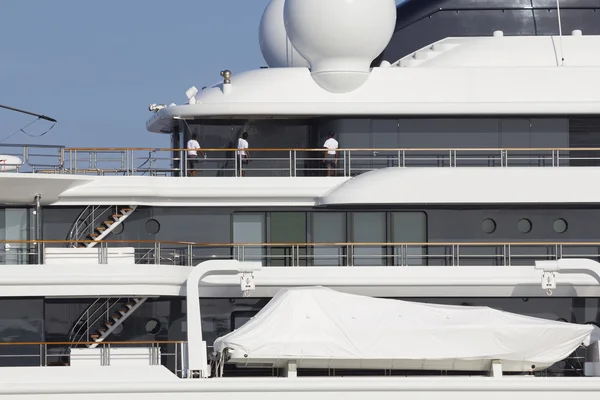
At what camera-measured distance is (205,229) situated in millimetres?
29391

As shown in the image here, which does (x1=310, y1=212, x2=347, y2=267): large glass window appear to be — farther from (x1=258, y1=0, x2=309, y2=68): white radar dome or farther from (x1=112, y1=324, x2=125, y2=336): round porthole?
(x1=258, y1=0, x2=309, y2=68): white radar dome

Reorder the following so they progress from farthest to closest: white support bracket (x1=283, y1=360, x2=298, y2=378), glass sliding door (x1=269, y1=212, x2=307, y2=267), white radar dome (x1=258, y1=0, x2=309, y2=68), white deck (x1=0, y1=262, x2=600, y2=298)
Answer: white radar dome (x1=258, y1=0, x2=309, y2=68) < glass sliding door (x1=269, y1=212, x2=307, y2=267) < white deck (x1=0, y1=262, x2=600, y2=298) < white support bracket (x1=283, y1=360, x2=298, y2=378)

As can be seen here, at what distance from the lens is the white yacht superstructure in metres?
25.4

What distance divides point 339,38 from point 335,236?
4.60m

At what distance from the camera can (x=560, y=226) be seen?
95.9 feet

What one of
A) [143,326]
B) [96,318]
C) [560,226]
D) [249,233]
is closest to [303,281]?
[249,233]

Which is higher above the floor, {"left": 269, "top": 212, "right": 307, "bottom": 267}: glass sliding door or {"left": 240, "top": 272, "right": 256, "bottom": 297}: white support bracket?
{"left": 269, "top": 212, "right": 307, "bottom": 267}: glass sliding door

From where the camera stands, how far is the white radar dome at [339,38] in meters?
30.9

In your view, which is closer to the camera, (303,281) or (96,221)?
(303,281)

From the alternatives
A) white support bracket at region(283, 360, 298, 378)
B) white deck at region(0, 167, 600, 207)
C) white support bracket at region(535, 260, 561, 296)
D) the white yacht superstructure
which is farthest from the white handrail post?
white support bracket at region(535, 260, 561, 296)

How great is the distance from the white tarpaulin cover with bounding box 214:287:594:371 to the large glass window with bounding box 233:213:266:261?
3704 millimetres

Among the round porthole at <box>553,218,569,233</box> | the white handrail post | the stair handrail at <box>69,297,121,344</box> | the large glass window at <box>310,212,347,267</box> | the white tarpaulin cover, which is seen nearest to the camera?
the white tarpaulin cover

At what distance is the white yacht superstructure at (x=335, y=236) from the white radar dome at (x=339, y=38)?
0.03 m

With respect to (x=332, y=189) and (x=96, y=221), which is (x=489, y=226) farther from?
(x=96, y=221)
